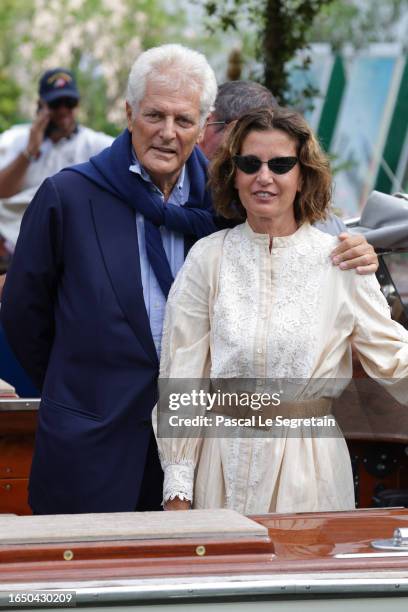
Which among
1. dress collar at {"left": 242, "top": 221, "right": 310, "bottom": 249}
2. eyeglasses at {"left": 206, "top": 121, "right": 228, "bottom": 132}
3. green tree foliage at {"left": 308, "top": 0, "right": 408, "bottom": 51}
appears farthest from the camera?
green tree foliage at {"left": 308, "top": 0, "right": 408, "bottom": 51}

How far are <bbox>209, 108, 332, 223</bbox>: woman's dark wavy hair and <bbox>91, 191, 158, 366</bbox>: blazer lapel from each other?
340 millimetres

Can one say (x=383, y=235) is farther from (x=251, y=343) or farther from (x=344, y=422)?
(x=251, y=343)

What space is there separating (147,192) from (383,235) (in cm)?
77

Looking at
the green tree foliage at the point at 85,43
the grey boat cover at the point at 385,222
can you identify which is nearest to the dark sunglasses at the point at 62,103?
the grey boat cover at the point at 385,222

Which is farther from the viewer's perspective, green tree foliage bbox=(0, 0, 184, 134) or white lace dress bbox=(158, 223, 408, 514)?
green tree foliage bbox=(0, 0, 184, 134)

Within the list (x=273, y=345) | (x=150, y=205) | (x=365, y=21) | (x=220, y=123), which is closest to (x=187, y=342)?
(x=273, y=345)

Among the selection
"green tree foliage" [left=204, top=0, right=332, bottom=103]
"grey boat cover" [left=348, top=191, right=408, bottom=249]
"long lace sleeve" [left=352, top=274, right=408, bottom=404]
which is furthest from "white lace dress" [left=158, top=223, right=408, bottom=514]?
"green tree foliage" [left=204, top=0, right=332, bottom=103]

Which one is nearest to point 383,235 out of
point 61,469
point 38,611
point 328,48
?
point 61,469

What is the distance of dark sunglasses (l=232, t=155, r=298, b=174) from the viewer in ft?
10.9

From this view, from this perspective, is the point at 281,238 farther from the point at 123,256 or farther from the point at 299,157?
the point at 123,256

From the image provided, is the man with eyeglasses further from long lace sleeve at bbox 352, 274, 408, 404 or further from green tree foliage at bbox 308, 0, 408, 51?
green tree foliage at bbox 308, 0, 408, 51

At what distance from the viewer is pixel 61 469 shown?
3.65 meters

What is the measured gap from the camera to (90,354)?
360 centimetres

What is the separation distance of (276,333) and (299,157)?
458 millimetres
